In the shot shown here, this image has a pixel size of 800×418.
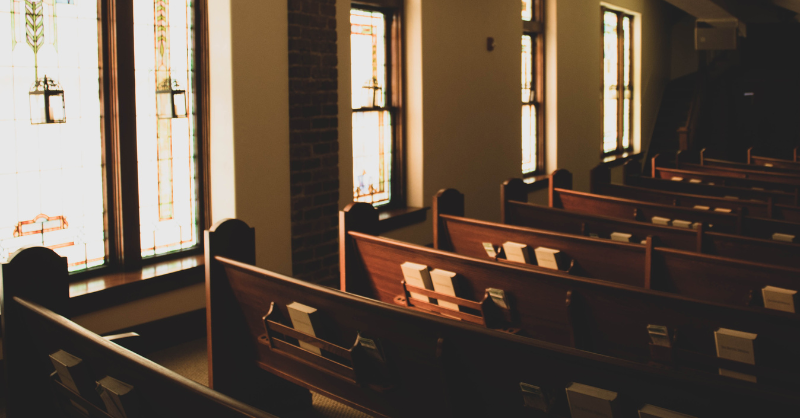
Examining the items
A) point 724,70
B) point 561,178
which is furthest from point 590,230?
point 724,70

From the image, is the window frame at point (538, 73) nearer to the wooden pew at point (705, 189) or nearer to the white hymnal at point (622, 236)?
the wooden pew at point (705, 189)

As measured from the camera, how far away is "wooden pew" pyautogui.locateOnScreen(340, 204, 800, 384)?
2.03 m

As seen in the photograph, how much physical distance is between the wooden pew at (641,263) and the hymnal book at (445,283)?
1.86 ft

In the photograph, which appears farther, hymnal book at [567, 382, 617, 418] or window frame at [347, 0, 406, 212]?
window frame at [347, 0, 406, 212]

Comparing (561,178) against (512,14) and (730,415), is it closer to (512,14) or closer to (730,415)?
(512,14)

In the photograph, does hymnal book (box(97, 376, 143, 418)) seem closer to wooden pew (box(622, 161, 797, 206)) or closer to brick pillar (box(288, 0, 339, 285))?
brick pillar (box(288, 0, 339, 285))

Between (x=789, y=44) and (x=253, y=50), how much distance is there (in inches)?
474

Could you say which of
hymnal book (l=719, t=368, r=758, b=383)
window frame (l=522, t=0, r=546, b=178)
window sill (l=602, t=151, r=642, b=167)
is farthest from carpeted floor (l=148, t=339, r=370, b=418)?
window sill (l=602, t=151, r=642, b=167)

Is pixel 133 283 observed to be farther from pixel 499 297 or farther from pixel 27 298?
pixel 499 297

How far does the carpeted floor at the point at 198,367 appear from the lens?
10.2 ft

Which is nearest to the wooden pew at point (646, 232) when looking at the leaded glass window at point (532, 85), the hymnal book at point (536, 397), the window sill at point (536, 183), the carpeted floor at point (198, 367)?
the hymnal book at point (536, 397)

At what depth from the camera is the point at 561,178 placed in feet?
16.3

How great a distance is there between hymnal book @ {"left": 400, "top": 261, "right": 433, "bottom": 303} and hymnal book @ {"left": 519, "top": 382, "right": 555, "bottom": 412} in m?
1.05

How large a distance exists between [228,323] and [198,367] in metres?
1.09
